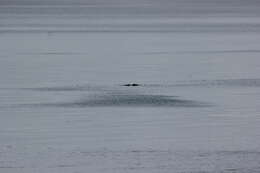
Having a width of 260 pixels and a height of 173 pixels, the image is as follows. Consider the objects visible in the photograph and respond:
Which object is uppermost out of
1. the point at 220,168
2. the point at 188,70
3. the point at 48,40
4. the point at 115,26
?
the point at 115,26

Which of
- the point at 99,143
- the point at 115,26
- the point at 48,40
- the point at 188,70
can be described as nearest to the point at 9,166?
the point at 99,143

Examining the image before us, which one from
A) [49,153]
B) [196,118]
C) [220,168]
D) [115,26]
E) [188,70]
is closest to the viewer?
[220,168]

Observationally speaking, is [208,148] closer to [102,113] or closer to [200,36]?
[102,113]

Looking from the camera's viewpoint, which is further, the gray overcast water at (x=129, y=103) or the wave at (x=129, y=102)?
the wave at (x=129, y=102)

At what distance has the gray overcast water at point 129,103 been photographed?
9.27m

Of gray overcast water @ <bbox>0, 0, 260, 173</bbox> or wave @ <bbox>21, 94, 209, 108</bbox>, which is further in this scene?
wave @ <bbox>21, 94, 209, 108</bbox>

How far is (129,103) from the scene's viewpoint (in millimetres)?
13508

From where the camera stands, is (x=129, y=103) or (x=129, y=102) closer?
(x=129, y=103)

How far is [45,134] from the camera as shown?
35.2 feet

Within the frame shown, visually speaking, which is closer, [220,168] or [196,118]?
[220,168]

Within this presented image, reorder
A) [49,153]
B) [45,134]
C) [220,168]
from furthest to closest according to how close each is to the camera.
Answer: [45,134], [49,153], [220,168]

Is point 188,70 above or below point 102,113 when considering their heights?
above

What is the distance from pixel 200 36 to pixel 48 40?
365 centimetres

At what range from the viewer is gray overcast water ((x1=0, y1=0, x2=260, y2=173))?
9273mm
